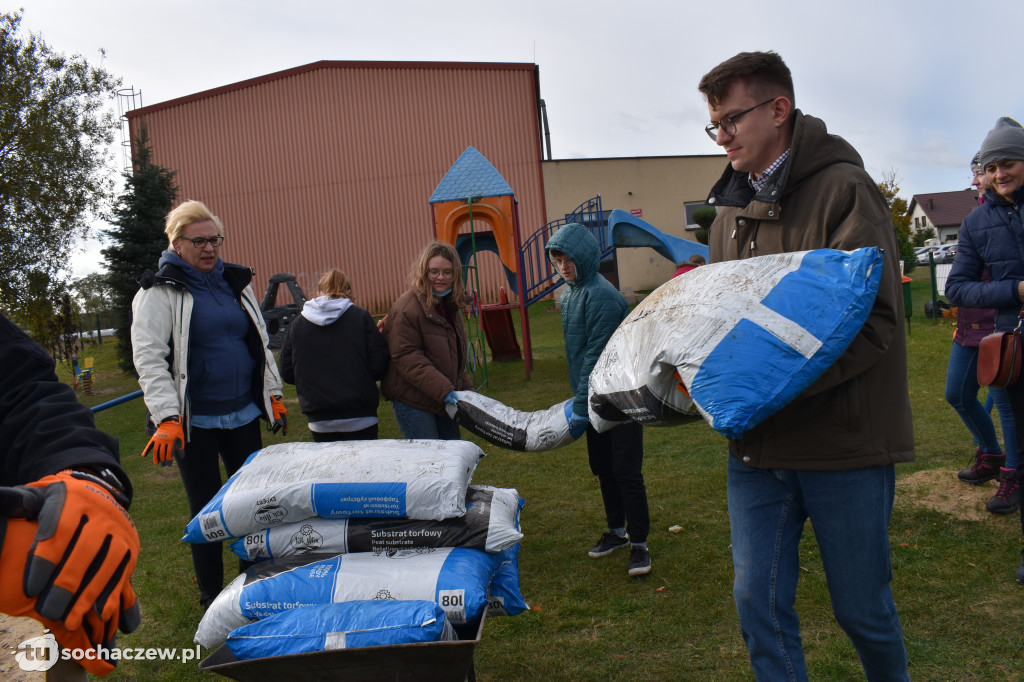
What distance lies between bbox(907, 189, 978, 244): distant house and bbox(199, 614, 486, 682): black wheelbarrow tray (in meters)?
66.2

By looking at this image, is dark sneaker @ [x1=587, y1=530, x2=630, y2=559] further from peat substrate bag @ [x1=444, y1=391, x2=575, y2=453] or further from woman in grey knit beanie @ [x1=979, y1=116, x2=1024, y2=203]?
woman in grey knit beanie @ [x1=979, y1=116, x2=1024, y2=203]

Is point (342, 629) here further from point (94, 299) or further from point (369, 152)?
point (94, 299)

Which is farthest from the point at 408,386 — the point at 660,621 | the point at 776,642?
the point at 776,642

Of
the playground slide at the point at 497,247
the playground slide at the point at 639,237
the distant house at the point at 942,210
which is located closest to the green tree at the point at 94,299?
the playground slide at the point at 497,247

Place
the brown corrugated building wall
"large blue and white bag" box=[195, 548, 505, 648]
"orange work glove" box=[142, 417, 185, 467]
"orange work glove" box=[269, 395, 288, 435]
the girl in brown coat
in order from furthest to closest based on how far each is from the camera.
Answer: the brown corrugated building wall → the girl in brown coat → "orange work glove" box=[269, 395, 288, 435] → "orange work glove" box=[142, 417, 185, 467] → "large blue and white bag" box=[195, 548, 505, 648]

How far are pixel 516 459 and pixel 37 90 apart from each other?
15.0m

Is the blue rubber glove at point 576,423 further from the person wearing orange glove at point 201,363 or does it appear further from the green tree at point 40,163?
the green tree at point 40,163

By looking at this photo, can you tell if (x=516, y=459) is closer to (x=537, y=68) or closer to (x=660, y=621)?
(x=660, y=621)

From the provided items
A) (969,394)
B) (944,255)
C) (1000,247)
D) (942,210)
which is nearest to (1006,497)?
(969,394)

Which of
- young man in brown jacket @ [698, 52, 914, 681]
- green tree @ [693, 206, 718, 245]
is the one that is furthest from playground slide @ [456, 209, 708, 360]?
young man in brown jacket @ [698, 52, 914, 681]

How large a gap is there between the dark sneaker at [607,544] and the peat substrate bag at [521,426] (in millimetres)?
1012

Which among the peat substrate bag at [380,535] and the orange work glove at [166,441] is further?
the orange work glove at [166,441]

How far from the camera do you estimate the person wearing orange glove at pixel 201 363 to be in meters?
3.37

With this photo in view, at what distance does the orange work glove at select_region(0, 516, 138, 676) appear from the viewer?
0.97 metres
